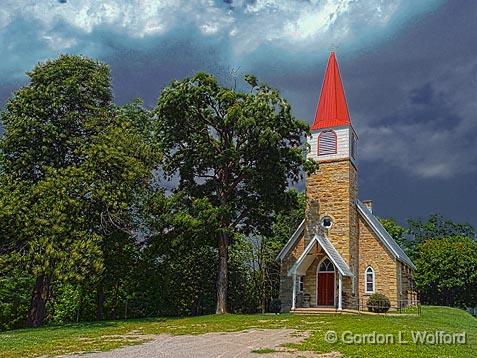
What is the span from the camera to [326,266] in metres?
28.3

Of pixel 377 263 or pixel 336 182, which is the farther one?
pixel 336 182

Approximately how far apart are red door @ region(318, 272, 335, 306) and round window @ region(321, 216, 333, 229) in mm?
2517

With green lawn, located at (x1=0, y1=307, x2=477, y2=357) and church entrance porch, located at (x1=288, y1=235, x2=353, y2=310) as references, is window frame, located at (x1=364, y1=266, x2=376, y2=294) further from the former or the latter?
green lawn, located at (x1=0, y1=307, x2=477, y2=357)

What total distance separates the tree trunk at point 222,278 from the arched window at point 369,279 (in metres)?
7.66

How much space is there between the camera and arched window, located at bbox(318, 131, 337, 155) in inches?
1152

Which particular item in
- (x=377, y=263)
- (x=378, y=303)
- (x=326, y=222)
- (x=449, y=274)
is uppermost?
(x=326, y=222)

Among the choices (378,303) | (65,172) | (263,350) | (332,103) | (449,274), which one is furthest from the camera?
(449,274)

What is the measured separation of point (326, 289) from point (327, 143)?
8031 millimetres

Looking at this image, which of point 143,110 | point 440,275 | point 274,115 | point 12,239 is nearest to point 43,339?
point 12,239

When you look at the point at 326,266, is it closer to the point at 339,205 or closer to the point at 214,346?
the point at 339,205

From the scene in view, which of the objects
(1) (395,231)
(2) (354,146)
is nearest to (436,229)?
(1) (395,231)

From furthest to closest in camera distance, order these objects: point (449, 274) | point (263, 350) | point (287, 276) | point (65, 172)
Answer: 1. point (449, 274)
2. point (287, 276)
3. point (65, 172)
4. point (263, 350)

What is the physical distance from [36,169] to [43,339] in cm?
879

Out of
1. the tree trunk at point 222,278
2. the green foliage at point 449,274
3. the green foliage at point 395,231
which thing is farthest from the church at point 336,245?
the green foliage at point 395,231
